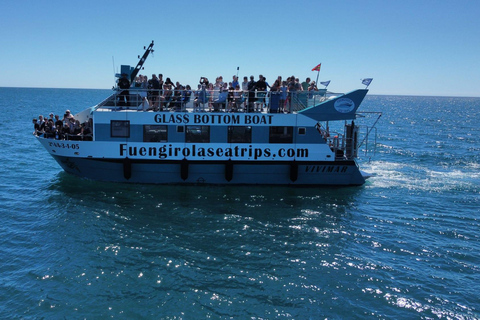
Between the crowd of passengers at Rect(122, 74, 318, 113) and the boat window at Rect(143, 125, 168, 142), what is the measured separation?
1.01m

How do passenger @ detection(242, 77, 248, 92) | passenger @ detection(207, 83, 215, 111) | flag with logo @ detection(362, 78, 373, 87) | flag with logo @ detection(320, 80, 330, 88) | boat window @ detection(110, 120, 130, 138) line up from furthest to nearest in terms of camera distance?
passenger @ detection(242, 77, 248, 92) < passenger @ detection(207, 83, 215, 111) < flag with logo @ detection(320, 80, 330, 88) < boat window @ detection(110, 120, 130, 138) < flag with logo @ detection(362, 78, 373, 87)

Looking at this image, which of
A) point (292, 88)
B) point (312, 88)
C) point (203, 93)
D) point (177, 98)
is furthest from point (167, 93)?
point (312, 88)

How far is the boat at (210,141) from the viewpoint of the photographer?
20.2 meters

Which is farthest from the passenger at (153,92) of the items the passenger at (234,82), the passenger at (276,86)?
the passenger at (276,86)

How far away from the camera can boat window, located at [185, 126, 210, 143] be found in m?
20.5

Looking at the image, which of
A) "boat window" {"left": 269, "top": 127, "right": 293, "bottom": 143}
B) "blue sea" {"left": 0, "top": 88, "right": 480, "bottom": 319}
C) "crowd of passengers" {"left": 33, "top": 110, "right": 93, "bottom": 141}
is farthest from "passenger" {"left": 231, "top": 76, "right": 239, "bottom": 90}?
"crowd of passengers" {"left": 33, "top": 110, "right": 93, "bottom": 141}

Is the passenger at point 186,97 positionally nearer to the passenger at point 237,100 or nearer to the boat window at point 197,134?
the boat window at point 197,134

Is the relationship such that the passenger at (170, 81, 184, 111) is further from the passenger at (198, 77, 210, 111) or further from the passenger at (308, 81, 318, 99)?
the passenger at (308, 81, 318, 99)

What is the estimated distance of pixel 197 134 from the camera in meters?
20.5

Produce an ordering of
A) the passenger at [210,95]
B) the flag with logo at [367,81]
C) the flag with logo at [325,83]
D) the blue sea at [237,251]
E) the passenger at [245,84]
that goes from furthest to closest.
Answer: the passenger at [245,84]
the passenger at [210,95]
the flag with logo at [325,83]
the flag with logo at [367,81]
the blue sea at [237,251]

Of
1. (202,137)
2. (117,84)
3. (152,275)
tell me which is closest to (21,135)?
(117,84)

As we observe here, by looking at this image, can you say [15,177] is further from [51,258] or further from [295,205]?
[295,205]

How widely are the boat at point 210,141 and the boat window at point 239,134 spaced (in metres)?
0.05

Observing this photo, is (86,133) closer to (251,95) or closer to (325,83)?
(251,95)
